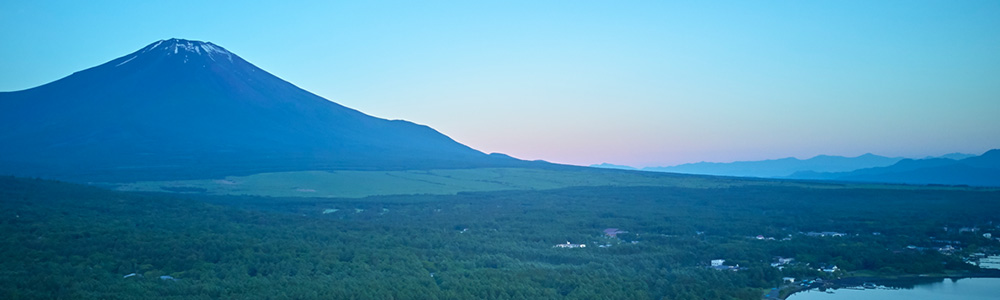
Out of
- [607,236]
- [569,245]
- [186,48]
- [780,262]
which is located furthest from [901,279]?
[186,48]

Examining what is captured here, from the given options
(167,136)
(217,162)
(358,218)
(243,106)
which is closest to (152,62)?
(243,106)

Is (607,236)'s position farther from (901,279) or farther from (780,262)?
(901,279)

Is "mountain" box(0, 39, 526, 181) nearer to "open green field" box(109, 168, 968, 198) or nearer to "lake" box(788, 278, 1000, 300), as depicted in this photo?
"open green field" box(109, 168, 968, 198)

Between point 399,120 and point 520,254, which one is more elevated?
point 399,120

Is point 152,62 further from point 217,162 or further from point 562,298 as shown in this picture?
point 562,298

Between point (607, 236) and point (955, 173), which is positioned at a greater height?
point (955, 173)

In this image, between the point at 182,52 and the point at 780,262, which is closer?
the point at 780,262

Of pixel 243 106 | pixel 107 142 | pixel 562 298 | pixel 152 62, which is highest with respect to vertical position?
pixel 152 62
